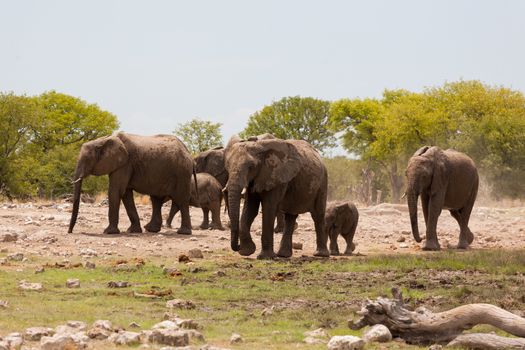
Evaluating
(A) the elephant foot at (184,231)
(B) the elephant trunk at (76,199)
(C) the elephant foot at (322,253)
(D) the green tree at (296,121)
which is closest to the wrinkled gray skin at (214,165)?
(A) the elephant foot at (184,231)

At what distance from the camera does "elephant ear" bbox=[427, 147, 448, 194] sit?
2445cm

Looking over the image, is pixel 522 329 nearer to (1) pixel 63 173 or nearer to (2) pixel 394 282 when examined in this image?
(2) pixel 394 282

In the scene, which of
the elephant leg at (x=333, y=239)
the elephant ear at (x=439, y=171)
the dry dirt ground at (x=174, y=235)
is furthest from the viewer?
the elephant ear at (x=439, y=171)

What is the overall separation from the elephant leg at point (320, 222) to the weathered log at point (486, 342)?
1124cm

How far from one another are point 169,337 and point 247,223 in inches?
406

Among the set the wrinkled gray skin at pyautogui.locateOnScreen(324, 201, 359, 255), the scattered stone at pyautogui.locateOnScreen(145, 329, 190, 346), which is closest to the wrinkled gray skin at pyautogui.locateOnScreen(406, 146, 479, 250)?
the wrinkled gray skin at pyautogui.locateOnScreen(324, 201, 359, 255)

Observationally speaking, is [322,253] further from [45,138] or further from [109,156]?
[45,138]

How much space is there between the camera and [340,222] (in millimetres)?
22688

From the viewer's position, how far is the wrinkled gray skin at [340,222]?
891 inches

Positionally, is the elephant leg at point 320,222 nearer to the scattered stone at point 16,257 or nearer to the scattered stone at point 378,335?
the scattered stone at point 16,257

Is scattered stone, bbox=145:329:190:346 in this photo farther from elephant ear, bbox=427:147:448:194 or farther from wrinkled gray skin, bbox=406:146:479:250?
elephant ear, bbox=427:147:448:194

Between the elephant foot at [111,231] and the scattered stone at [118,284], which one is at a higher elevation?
the elephant foot at [111,231]

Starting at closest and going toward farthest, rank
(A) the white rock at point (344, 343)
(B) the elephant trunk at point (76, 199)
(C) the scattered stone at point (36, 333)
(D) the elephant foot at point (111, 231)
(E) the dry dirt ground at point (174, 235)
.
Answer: (A) the white rock at point (344, 343), (C) the scattered stone at point (36, 333), (E) the dry dirt ground at point (174, 235), (B) the elephant trunk at point (76, 199), (D) the elephant foot at point (111, 231)

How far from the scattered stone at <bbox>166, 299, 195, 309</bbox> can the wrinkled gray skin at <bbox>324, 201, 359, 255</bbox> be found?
10.2m
